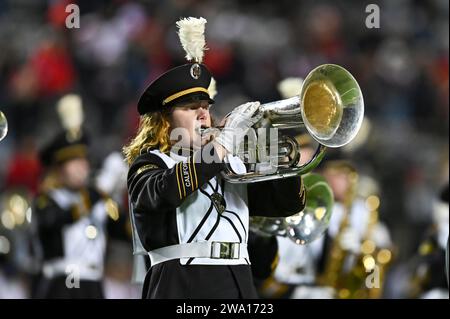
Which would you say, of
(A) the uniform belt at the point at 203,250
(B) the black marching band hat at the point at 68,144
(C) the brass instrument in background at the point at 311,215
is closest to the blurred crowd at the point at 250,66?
(B) the black marching band hat at the point at 68,144

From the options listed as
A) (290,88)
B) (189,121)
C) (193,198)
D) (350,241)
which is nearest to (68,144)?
(290,88)

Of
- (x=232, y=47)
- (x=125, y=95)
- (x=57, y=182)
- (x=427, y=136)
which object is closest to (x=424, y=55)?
(x=427, y=136)

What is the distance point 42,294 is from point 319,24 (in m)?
4.44

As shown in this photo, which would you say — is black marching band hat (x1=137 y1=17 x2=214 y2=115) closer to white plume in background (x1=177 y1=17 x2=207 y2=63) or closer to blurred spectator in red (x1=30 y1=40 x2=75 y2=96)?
white plume in background (x1=177 y1=17 x2=207 y2=63)

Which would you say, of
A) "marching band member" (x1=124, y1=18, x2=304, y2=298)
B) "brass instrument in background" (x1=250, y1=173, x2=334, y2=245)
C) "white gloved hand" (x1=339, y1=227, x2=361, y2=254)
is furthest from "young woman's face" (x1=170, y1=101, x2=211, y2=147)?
"white gloved hand" (x1=339, y1=227, x2=361, y2=254)

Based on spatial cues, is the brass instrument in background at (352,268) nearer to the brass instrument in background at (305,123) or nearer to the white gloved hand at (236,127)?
the brass instrument in background at (305,123)

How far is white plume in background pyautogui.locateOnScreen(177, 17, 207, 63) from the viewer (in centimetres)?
468

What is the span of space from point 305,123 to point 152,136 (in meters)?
0.66

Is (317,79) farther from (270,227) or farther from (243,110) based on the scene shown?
(270,227)

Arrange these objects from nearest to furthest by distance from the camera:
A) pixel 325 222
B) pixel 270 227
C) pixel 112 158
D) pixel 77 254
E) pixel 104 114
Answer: pixel 270 227 < pixel 325 222 < pixel 77 254 < pixel 112 158 < pixel 104 114

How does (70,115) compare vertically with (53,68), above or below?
below

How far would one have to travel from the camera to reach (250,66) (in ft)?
34.5

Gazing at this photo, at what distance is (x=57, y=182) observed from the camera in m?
7.97

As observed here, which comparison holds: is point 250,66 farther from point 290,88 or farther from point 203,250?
point 203,250
